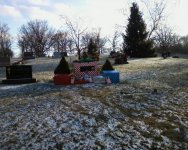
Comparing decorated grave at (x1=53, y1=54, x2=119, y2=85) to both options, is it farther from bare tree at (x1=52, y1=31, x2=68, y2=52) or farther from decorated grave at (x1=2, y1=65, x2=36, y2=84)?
bare tree at (x1=52, y1=31, x2=68, y2=52)

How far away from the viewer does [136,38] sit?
2058 inches

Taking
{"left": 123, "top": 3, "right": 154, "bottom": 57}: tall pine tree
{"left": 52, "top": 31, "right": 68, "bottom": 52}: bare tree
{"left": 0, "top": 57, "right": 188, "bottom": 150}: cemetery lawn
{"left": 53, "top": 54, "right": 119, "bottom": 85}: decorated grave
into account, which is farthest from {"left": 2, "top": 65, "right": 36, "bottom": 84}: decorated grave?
{"left": 52, "top": 31, "right": 68, "bottom": 52}: bare tree

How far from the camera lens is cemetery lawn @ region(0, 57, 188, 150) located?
8141mm

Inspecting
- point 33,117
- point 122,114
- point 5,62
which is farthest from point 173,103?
point 5,62

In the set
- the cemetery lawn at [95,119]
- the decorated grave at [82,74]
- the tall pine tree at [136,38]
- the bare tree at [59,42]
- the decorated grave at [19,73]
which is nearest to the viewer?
the cemetery lawn at [95,119]

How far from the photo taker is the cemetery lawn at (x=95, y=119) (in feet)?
26.7

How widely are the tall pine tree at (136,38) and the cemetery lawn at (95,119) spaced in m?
36.8

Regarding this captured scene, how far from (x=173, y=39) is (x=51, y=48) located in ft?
139

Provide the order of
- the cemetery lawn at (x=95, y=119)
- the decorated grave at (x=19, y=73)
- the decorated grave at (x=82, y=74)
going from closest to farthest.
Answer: the cemetery lawn at (x=95, y=119), the decorated grave at (x=82, y=74), the decorated grave at (x=19, y=73)

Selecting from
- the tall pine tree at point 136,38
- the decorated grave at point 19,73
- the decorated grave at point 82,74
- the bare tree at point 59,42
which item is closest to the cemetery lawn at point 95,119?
the decorated grave at point 82,74

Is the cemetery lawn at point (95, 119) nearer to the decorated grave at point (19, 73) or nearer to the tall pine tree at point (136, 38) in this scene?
the decorated grave at point (19, 73)

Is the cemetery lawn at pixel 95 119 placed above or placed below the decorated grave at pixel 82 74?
below

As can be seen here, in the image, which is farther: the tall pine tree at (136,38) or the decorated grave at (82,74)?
the tall pine tree at (136,38)

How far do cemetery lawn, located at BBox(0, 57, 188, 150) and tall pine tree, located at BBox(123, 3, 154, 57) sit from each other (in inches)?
1450
